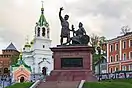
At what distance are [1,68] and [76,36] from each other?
11435 centimetres

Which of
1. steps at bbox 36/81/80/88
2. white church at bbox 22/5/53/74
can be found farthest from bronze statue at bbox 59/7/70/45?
white church at bbox 22/5/53/74

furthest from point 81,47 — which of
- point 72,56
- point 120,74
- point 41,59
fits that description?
point 41,59

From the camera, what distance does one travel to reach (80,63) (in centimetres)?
3412

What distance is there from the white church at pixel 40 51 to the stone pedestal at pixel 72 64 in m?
73.6

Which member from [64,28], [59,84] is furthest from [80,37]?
[59,84]

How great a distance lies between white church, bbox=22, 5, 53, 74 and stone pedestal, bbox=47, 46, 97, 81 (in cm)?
7363

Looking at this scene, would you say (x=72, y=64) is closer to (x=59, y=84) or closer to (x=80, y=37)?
(x=80, y=37)

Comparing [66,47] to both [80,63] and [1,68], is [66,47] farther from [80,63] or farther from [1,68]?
[1,68]

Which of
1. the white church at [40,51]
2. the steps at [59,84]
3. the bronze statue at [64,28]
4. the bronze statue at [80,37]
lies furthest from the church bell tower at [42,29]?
the steps at [59,84]

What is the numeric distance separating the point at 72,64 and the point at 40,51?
77.5m

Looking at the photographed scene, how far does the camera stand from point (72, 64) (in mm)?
34156

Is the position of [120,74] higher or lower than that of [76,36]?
lower

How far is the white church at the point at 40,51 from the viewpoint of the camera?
358ft

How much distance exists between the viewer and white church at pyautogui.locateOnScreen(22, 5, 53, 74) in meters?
109
